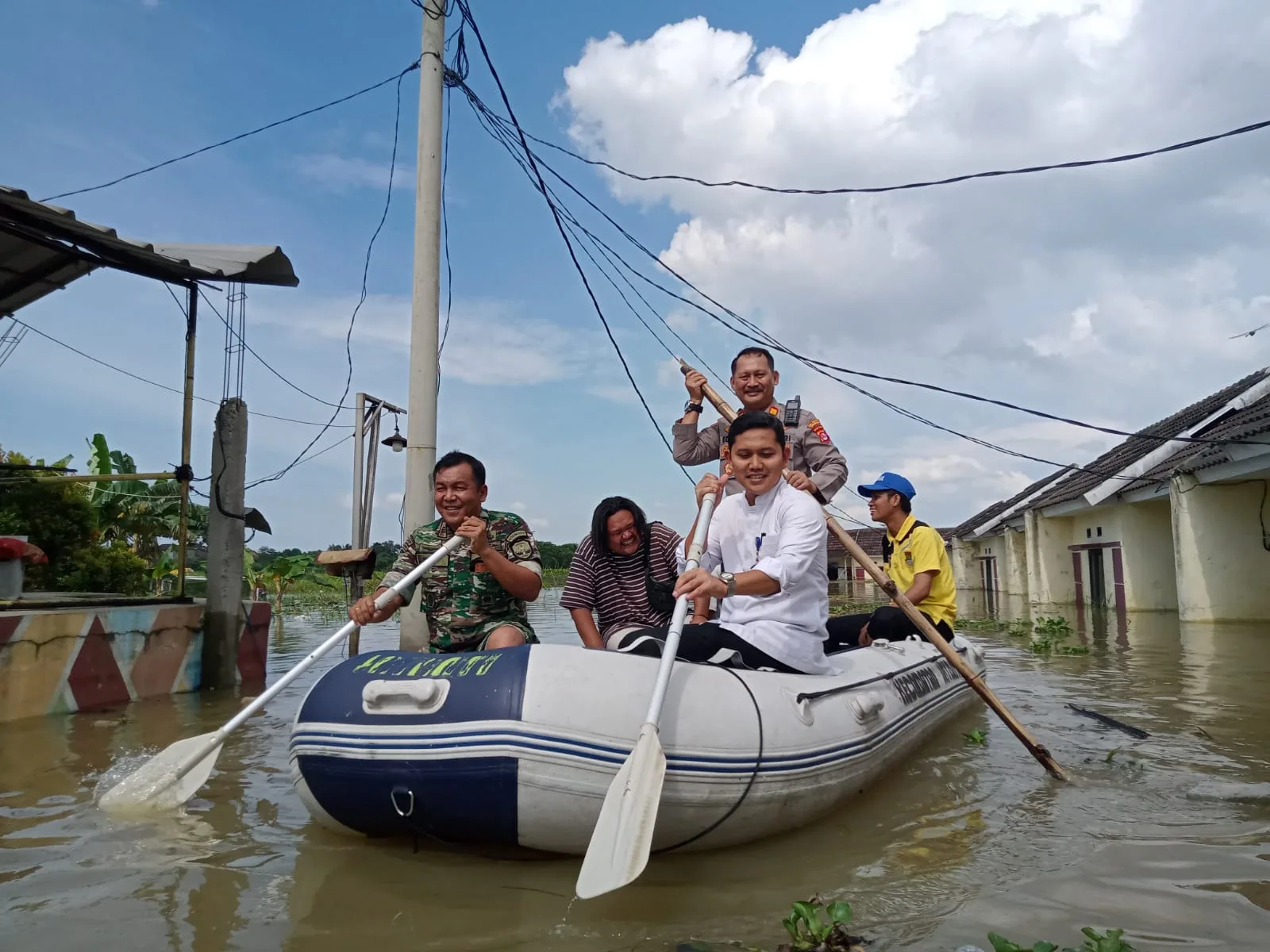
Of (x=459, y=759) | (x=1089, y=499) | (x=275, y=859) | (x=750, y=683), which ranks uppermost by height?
(x=1089, y=499)

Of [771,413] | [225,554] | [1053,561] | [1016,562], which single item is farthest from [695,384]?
[1016,562]

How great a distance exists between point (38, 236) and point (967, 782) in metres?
6.70

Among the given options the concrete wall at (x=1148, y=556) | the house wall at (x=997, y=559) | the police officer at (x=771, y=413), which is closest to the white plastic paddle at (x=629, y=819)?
the police officer at (x=771, y=413)

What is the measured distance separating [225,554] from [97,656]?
1313mm

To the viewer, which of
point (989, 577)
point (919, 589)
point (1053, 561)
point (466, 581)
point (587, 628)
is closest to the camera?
point (466, 581)

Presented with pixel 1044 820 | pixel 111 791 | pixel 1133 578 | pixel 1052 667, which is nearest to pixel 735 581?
pixel 1044 820

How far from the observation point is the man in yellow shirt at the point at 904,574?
5.46 metres

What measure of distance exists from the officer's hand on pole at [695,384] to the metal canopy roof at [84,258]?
3.93m

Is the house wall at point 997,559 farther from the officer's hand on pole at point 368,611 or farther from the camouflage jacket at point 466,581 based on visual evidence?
the officer's hand on pole at point 368,611

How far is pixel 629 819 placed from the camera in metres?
2.55

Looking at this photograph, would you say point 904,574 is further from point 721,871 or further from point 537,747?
point 537,747

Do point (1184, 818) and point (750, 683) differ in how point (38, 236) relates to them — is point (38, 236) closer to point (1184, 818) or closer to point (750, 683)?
point (750, 683)

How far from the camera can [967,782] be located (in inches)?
165

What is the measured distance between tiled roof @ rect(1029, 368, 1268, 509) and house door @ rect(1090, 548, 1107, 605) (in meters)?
1.27
